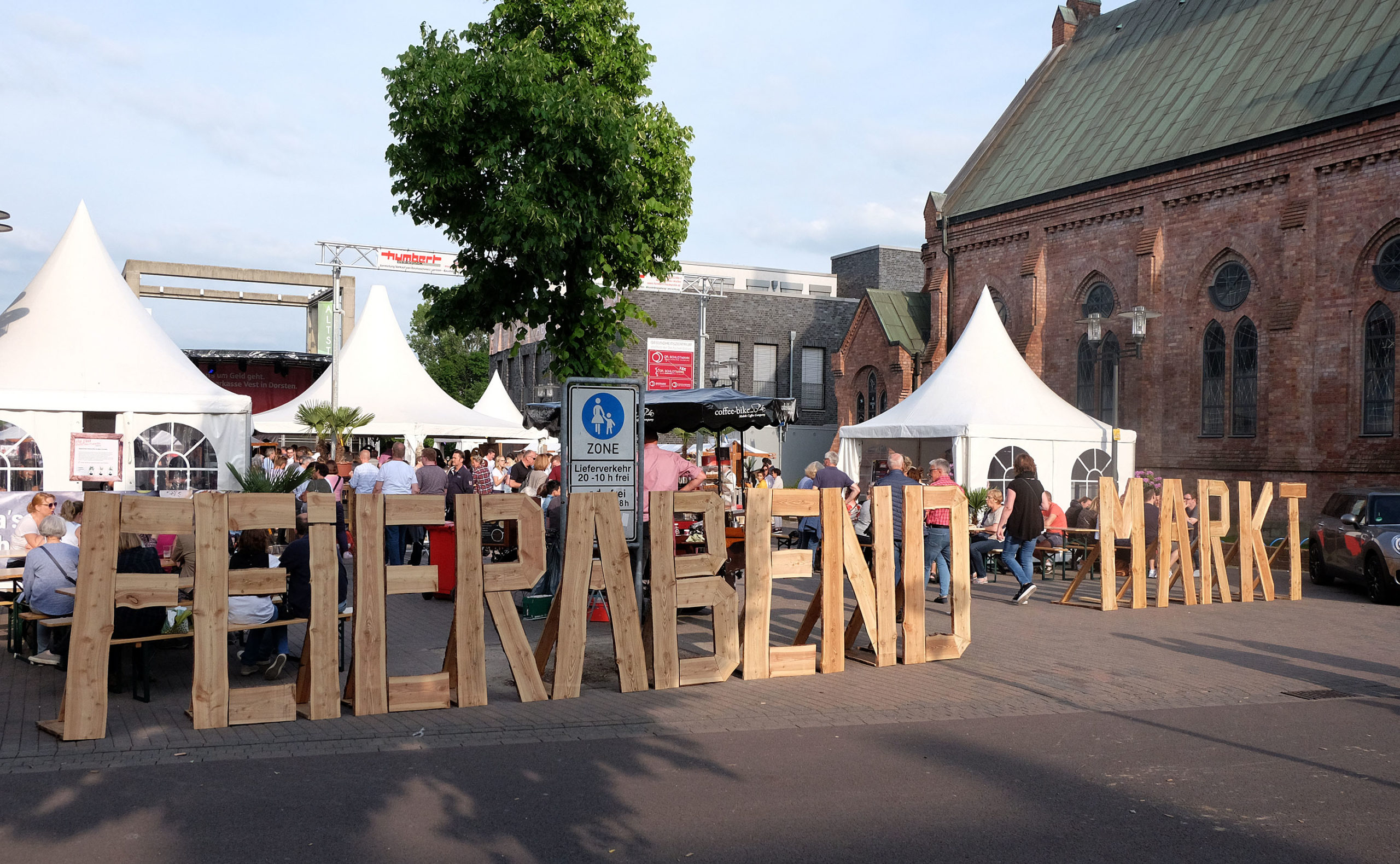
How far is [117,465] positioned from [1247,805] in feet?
46.3

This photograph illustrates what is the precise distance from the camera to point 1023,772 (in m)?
6.32

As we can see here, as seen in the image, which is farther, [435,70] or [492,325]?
[492,325]

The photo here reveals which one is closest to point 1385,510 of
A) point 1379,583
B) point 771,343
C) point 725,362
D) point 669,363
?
point 1379,583

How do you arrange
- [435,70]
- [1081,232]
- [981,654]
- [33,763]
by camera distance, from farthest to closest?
[1081,232], [435,70], [981,654], [33,763]

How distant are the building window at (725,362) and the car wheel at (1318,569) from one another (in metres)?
29.5

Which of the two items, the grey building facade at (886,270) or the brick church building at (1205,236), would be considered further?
the grey building facade at (886,270)

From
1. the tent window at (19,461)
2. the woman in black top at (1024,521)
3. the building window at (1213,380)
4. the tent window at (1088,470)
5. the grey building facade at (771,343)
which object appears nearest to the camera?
the woman in black top at (1024,521)

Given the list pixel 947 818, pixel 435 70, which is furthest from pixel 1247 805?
pixel 435 70

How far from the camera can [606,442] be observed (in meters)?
10.2

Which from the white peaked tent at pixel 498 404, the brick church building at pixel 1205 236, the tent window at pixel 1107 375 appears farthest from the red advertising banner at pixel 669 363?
the tent window at pixel 1107 375

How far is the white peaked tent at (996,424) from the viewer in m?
20.6

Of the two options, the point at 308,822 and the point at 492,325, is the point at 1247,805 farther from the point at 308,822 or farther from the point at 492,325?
the point at 492,325

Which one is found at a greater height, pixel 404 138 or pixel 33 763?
pixel 404 138

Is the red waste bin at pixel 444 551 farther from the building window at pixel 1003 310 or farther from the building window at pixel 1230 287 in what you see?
the building window at pixel 1003 310
